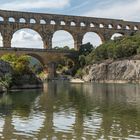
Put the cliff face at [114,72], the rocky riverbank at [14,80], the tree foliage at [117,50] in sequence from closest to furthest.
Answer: the rocky riverbank at [14,80]
the cliff face at [114,72]
the tree foliage at [117,50]

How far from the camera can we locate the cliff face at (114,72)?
10144cm

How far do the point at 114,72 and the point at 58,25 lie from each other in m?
26.9

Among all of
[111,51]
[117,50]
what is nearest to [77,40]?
[111,51]

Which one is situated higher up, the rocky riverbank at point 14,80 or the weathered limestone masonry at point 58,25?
the weathered limestone masonry at point 58,25

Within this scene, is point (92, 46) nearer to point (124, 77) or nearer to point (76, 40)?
point (76, 40)

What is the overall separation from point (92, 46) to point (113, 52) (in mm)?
22561

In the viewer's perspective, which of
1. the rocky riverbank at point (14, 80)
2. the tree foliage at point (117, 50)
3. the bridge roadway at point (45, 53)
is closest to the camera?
the rocky riverbank at point (14, 80)

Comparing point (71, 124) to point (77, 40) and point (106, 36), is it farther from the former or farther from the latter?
point (106, 36)

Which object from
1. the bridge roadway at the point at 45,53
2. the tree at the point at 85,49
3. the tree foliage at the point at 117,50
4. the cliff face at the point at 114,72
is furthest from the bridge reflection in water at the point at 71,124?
the tree at the point at 85,49

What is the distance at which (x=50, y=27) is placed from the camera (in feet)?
409

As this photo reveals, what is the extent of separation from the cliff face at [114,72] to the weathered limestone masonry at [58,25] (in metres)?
15.5

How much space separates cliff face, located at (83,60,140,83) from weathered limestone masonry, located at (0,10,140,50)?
15.5 m

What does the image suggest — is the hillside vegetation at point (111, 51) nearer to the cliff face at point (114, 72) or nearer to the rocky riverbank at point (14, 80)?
the cliff face at point (114, 72)

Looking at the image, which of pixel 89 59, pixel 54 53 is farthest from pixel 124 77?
pixel 54 53
